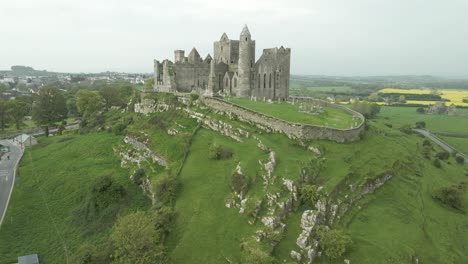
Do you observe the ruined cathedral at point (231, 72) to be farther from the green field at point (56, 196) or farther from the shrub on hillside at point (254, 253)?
the shrub on hillside at point (254, 253)

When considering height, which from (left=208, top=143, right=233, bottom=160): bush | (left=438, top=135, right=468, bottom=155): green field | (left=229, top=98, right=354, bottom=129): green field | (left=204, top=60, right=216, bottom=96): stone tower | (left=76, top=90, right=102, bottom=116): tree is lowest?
(left=438, top=135, right=468, bottom=155): green field

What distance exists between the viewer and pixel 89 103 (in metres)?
88.1

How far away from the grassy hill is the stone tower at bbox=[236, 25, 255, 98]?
8711 mm

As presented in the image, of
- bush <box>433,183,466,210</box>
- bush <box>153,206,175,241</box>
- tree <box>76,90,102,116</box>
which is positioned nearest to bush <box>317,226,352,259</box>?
bush <box>153,206,175,241</box>

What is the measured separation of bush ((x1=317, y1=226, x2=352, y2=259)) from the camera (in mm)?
29141

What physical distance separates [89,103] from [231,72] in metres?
41.2

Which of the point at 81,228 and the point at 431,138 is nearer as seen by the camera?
the point at 81,228

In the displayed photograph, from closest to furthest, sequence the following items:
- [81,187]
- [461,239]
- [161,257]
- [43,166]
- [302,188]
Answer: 1. [161,257]
2. [302,188]
3. [461,239]
4. [81,187]
5. [43,166]

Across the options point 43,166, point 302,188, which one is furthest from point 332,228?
point 43,166

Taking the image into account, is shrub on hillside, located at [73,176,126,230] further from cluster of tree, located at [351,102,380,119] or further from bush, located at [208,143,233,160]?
cluster of tree, located at [351,102,380,119]

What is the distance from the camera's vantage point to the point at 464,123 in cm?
12419

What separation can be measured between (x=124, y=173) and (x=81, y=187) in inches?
234

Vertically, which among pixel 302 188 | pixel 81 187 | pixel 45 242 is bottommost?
pixel 45 242

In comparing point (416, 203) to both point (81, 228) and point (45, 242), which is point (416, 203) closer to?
point (81, 228)
